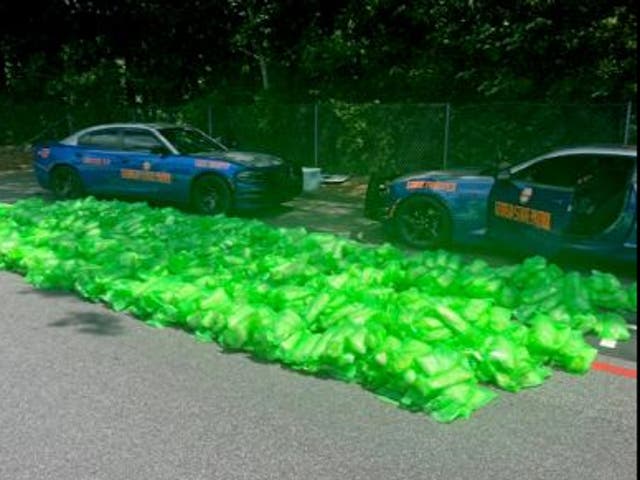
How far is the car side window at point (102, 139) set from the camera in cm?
1212

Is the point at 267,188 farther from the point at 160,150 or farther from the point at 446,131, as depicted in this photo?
the point at 446,131

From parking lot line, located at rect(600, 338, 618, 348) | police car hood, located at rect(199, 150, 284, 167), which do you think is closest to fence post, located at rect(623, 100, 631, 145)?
police car hood, located at rect(199, 150, 284, 167)

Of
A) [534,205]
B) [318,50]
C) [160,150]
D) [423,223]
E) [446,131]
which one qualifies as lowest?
[423,223]

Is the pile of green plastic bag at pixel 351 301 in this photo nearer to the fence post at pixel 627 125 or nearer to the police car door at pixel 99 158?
the police car door at pixel 99 158

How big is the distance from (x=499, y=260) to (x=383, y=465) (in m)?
5.05

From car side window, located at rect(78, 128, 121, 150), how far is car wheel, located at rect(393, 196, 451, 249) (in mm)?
5704

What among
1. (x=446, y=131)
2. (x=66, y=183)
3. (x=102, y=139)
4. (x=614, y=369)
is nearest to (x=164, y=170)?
(x=102, y=139)

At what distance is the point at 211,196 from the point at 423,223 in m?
3.93

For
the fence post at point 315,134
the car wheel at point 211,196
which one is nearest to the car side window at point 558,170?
the car wheel at point 211,196

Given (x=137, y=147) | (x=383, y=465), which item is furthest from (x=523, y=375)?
(x=137, y=147)

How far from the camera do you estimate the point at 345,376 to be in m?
4.39

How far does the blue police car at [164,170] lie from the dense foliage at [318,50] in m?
5.72

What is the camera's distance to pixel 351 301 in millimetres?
5332

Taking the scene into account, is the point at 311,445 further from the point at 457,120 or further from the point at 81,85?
the point at 81,85
